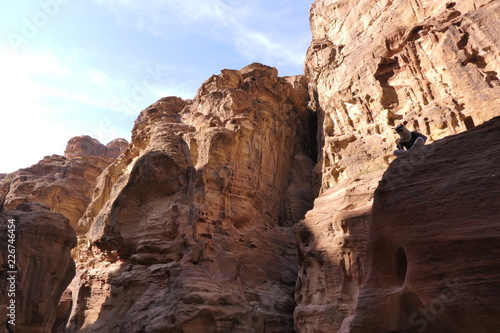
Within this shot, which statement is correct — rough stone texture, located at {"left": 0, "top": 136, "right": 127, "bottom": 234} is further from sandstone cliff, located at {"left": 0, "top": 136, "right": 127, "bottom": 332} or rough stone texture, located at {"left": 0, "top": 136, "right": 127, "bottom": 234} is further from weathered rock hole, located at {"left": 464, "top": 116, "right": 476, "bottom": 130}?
weathered rock hole, located at {"left": 464, "top": 116, "right": 476, "bottom": 130}

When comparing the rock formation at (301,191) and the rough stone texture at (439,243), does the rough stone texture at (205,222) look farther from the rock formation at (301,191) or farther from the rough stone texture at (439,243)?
the rough stone texture at (439,243)

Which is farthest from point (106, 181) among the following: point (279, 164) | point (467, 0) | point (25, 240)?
point (467, 0)

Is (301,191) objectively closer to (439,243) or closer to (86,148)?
(439,243)

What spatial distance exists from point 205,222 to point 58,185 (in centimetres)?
2387

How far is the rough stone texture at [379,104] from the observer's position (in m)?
15.2

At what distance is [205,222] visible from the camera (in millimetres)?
20156

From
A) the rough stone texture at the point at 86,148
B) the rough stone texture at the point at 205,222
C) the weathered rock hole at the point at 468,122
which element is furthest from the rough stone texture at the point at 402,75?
the rough stone texture at the point at 86,148

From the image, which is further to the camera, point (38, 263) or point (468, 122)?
point (38, 263)

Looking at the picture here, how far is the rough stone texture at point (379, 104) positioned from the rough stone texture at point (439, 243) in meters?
8.80

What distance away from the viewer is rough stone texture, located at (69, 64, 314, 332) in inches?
688

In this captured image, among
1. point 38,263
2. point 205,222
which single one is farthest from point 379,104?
point 38,263

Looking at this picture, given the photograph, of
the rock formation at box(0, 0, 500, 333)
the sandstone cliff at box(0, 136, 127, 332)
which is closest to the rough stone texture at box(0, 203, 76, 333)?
the sandstone cliff at box(0, 136, 127, 332)

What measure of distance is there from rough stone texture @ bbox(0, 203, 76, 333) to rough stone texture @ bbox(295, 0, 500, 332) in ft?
40.7

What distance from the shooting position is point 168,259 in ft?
64.3
